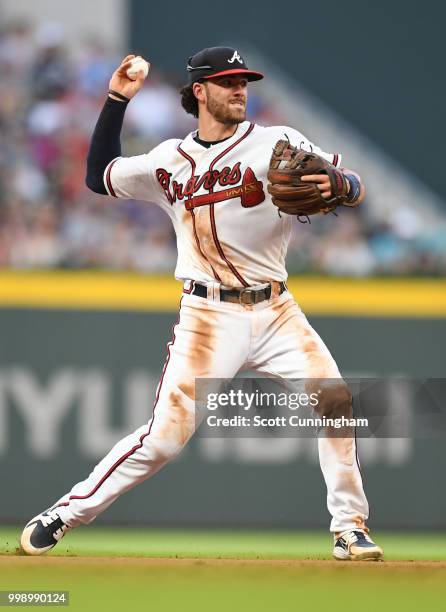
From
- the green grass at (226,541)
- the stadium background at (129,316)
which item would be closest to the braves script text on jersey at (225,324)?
the green grass at (226,541)

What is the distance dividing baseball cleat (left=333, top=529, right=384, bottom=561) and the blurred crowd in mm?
3699

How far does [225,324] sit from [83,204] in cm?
435

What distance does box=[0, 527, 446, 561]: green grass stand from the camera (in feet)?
22.2

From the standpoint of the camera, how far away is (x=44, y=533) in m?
4.93

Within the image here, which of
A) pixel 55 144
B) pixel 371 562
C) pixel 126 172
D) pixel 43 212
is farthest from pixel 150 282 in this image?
pixel 371 562

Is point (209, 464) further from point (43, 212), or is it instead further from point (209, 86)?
point (209, 86)

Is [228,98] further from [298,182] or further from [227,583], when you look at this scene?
[227,583]

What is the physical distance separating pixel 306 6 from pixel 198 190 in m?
8.52

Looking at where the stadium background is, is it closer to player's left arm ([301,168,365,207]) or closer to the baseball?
the baseball

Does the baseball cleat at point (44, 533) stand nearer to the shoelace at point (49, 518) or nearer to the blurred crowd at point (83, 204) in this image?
the shoelace at point (49, 518)

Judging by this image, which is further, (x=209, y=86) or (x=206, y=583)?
(x=209, y=86)

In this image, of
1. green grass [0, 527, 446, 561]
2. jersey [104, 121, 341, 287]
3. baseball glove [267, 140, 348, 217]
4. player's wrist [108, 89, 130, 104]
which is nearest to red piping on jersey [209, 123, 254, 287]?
jersey [104, 121, 341, 287]

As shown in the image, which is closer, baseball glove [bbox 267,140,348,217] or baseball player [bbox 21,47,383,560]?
baseball glove [bbox 267,140,348,217]

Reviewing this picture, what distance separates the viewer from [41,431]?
8195 mm
